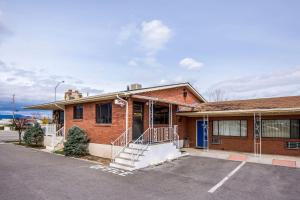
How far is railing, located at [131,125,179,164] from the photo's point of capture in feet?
36.1

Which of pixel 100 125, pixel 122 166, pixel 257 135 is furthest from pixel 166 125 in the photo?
pixel 257 135

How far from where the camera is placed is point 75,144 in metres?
13.5

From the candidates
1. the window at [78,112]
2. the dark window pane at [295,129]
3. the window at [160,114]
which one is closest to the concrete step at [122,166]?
the window at [160,114]

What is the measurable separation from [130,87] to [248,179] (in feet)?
31.7

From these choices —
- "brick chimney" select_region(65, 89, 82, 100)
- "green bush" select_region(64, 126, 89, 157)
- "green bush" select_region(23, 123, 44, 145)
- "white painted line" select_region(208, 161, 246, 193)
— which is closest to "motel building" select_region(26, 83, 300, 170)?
"green bush" select_region(64, 126, 89, 157)

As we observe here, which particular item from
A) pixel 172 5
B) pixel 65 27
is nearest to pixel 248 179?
pixel 172 5

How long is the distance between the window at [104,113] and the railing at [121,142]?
4.87 ft

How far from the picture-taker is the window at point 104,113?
43.4ft

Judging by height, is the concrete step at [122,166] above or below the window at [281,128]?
below

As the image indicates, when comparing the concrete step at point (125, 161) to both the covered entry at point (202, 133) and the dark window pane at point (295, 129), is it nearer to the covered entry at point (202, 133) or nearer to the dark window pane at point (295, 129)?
the covered entry at point (202, 133)

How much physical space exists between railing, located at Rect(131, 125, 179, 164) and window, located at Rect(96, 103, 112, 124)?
7.72ft

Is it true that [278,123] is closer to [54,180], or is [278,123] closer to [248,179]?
[248,179]

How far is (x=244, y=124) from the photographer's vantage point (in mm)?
14984

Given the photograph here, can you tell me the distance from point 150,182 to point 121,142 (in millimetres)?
4285
